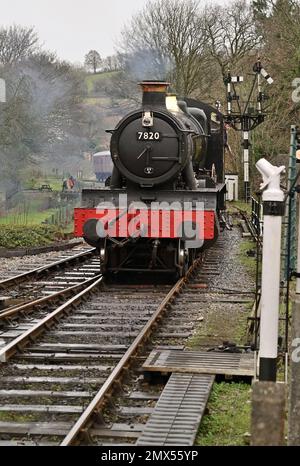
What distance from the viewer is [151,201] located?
40.1 feet

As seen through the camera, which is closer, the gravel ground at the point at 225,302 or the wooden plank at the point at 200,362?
the wooden plank at the point at 200,362

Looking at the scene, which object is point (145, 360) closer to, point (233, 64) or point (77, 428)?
point (77, 428)

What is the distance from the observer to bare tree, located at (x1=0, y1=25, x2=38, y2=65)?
2536cm

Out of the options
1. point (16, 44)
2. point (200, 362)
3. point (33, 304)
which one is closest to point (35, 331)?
point (33, 304)

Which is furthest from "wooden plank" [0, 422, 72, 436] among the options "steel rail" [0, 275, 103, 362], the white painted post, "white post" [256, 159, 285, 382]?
the white painted post

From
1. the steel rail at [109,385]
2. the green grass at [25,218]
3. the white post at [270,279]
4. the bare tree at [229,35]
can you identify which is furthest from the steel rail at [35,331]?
the bare tree at [229,35]

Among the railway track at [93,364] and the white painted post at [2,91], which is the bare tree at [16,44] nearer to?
the white painted post at [2,91]

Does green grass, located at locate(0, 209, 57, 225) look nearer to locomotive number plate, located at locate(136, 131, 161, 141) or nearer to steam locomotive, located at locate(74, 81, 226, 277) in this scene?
steam locomotive, located at locate(74, 81, 226, 277)

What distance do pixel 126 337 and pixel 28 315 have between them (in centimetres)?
169

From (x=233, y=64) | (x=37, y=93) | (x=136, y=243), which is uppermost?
(x=233, y=64)

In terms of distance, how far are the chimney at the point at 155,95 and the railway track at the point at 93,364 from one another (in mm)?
2802

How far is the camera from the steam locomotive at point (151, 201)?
11812 mm

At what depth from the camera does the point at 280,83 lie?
32.0 metres

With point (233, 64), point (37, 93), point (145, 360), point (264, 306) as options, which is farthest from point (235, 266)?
point (233, 64)
